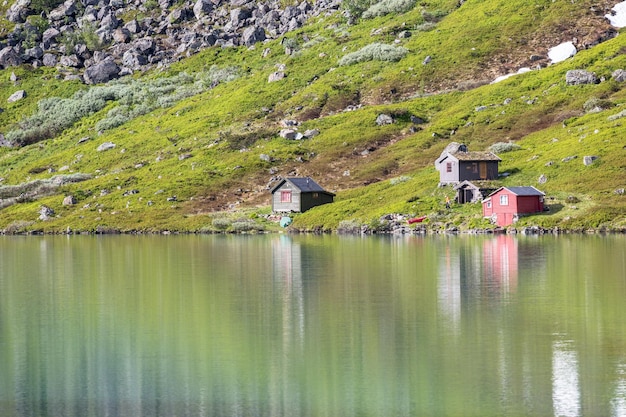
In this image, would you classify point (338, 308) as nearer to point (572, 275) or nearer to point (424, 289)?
point (424, 289)

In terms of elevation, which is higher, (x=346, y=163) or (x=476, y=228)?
(x=346, y=163)

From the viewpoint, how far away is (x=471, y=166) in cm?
13238

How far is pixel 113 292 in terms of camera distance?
→ 6388 cm

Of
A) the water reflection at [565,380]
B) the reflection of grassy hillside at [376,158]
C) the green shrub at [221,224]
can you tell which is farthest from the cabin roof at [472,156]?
the water reflection at [565,380]

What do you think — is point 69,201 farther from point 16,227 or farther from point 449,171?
point 449,171

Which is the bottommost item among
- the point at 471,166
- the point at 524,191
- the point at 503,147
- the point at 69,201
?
the point at 524,191

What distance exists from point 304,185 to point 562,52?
252 feet

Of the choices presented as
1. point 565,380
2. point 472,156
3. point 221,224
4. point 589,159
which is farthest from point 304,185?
point 565,380

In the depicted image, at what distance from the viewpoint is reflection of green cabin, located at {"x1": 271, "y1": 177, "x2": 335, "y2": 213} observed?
144375mm

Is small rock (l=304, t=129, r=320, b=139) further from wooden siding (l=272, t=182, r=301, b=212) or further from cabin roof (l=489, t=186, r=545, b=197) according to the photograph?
cabin roof (l=489, t=186, r=545, b=197)

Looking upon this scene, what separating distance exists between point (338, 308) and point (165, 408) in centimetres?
2150

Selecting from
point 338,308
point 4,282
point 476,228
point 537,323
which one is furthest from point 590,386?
point 476,228

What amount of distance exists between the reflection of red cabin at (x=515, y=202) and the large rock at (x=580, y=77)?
200 ft

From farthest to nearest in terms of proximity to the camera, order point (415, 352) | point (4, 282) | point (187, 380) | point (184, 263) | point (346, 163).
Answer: point (346, 163)
point (184, 263)
point (4, 282)
point (415, 352)
point (187, 380)
